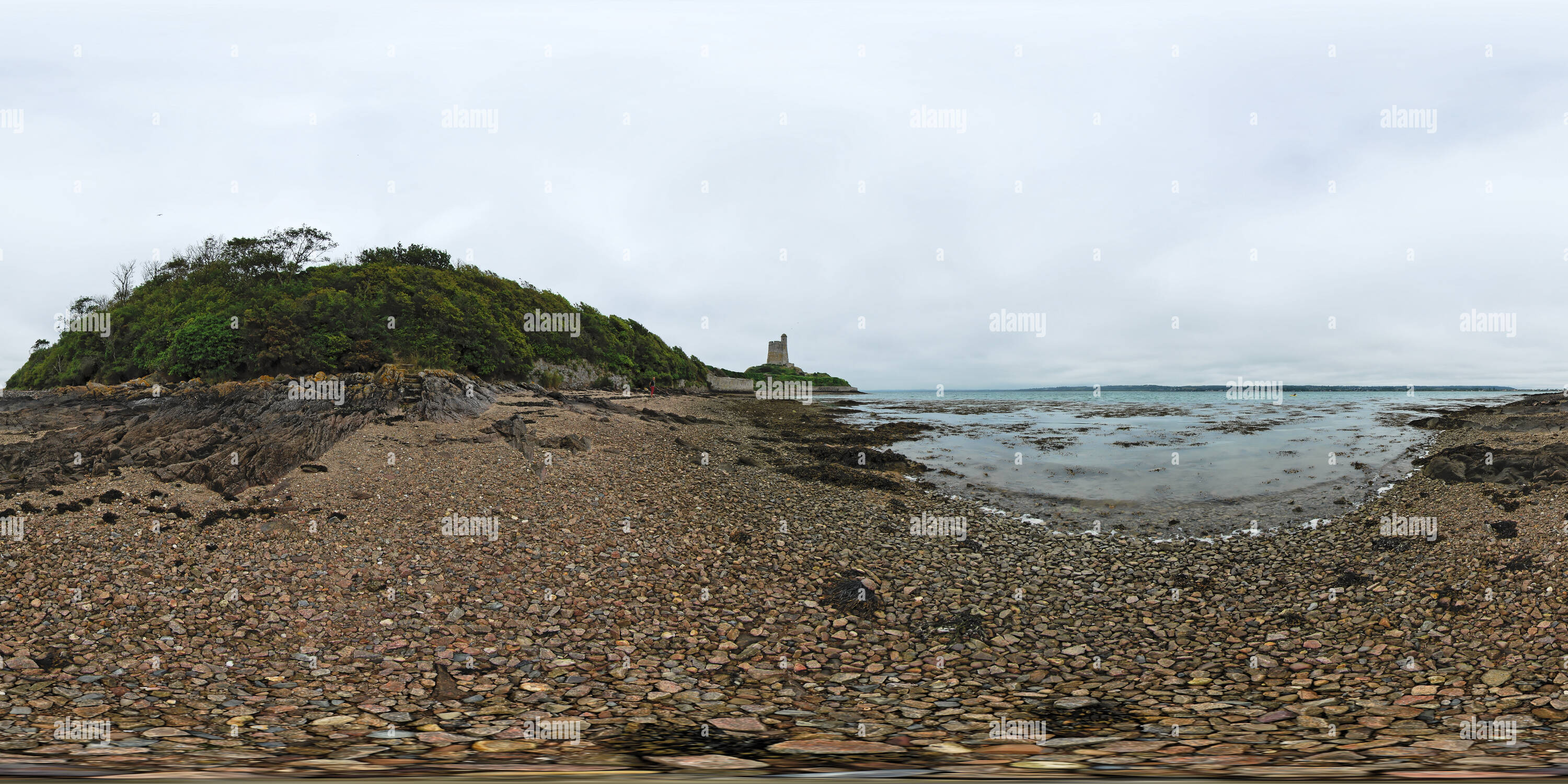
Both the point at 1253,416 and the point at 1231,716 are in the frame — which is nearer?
the point at 1231,716

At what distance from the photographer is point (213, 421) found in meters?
22.5

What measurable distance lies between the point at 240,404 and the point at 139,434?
4439 mm

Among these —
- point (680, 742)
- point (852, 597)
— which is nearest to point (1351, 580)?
point (852, 597)

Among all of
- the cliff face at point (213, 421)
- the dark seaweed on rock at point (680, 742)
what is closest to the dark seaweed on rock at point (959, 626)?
the dark seaweed on rock at point (680, 742)

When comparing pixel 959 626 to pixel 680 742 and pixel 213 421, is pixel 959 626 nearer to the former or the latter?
pixel 680 742

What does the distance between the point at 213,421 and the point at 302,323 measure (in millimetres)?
30348

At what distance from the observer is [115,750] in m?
4.74

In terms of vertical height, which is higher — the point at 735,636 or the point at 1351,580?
the point at 1351,580

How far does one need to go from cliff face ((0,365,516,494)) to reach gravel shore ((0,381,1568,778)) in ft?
3.39

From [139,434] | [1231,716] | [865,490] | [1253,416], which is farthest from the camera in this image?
[1253,416]

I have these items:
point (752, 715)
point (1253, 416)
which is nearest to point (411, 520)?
point (752, 715)

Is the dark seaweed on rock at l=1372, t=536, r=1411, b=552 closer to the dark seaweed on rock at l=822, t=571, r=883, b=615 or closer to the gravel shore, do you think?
the gravel shore

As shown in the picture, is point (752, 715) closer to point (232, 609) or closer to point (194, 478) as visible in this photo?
point (232, 609)

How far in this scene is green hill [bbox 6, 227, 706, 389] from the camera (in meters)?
44.9
